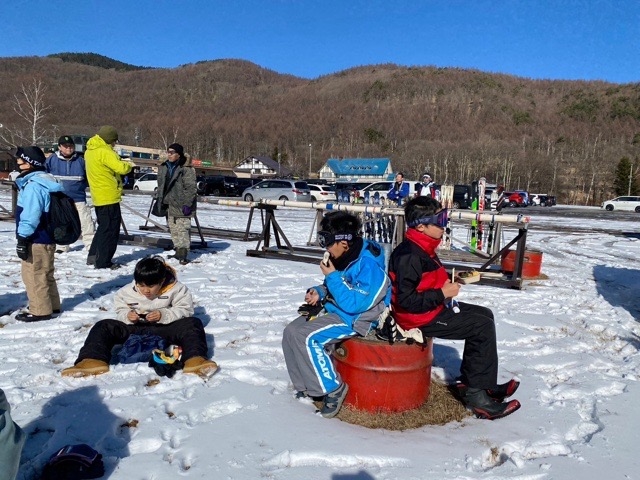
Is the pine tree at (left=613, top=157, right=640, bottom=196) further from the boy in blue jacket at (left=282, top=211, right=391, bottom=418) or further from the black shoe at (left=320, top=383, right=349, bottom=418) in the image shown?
the black shoe at (left=320, top=383, right=349, bottom=418)

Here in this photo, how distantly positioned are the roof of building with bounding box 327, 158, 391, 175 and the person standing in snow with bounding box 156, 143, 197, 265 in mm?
81223

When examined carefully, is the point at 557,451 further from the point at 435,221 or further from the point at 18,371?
the point at 18,371

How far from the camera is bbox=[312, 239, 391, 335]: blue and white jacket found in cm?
337

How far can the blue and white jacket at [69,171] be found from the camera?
302 inches

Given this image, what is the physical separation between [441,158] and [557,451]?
3634 inches

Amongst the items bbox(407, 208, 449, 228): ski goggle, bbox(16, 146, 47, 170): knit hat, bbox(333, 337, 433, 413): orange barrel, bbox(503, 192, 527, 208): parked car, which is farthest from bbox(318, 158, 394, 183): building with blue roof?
bbox(333, 337, 433, 413): orange barrel

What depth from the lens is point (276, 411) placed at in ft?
11.3

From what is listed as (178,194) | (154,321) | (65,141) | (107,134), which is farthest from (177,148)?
(154,321)

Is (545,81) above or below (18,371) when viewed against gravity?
above

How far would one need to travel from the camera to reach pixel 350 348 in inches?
135

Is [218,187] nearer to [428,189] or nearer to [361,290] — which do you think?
[428,189]

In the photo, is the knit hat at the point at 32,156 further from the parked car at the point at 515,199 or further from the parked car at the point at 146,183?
the parked car at the point at 515,199

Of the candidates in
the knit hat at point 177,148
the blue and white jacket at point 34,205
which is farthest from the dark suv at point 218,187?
the blue and white jacket at point 34,205

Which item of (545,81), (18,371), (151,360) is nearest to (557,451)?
(151,360)
